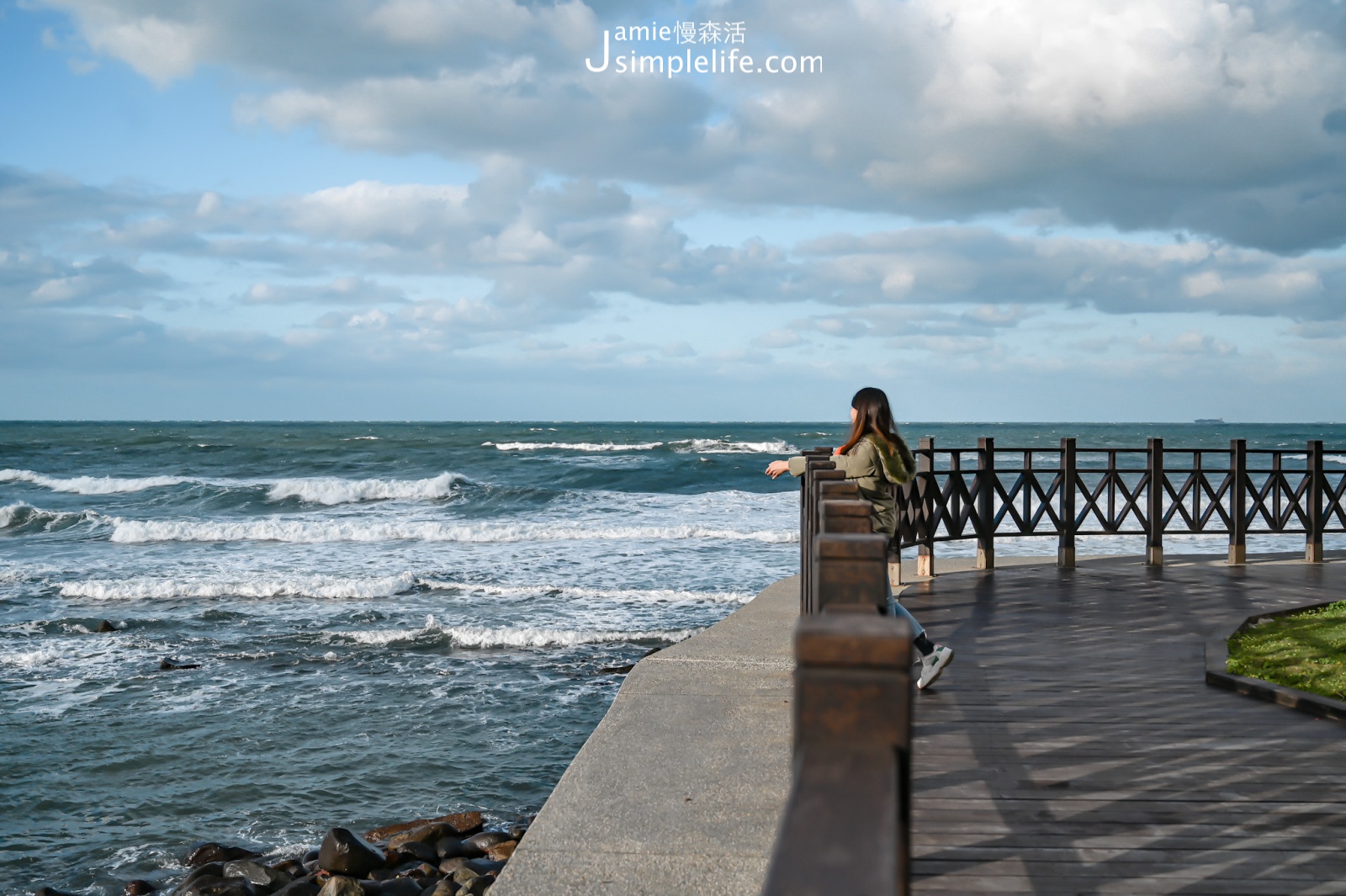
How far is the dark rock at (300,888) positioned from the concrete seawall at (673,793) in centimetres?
141

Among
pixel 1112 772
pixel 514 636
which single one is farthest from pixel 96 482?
pixel 1112 772

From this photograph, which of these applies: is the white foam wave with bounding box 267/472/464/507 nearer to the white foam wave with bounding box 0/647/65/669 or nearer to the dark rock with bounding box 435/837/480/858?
the white foam wave with bounding box 0/647/65/669

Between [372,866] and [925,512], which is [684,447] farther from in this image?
[372,866]

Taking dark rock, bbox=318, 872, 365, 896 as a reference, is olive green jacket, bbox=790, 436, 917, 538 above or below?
above

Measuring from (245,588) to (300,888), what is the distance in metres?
9.66

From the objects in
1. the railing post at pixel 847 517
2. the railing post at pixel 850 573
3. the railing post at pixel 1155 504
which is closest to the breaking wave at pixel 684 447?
the railing post at pixel 1155 504

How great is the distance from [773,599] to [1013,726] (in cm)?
394

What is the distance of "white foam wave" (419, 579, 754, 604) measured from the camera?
39.9ft

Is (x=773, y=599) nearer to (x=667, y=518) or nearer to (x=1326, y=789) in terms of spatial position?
(x=1326, y=789)

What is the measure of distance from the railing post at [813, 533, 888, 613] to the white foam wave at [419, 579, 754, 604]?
10.3m

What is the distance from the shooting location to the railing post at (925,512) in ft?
30.7

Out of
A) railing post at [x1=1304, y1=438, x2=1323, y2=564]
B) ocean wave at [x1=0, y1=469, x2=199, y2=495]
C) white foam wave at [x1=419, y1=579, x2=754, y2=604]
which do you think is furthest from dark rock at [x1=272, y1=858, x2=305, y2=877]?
ocean wave at [x1=0, y1=469, x2=199, y2=495]

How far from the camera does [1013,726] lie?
4781 millimetres

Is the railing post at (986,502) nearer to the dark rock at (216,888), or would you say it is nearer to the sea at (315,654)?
the sea at (315,654)
